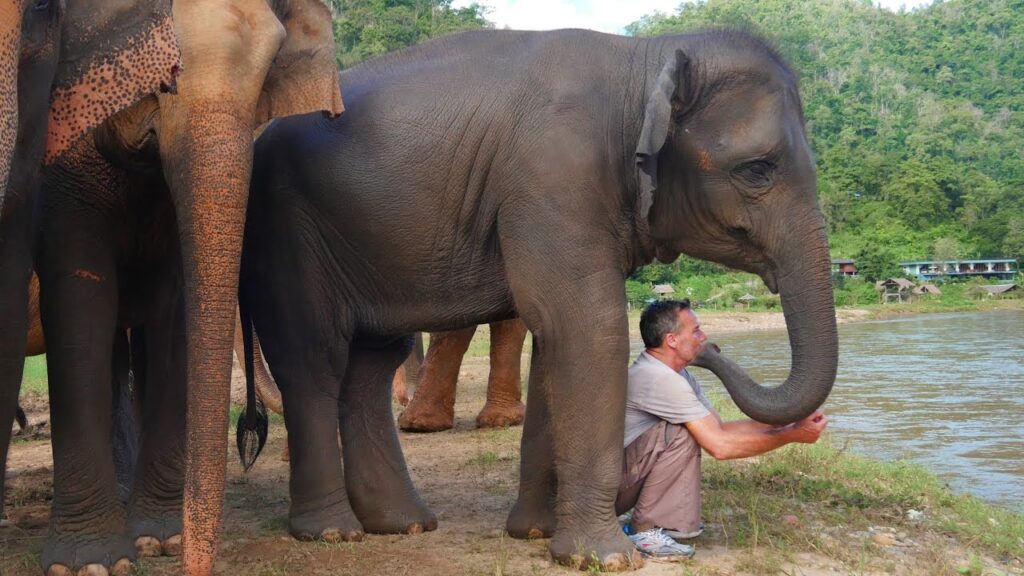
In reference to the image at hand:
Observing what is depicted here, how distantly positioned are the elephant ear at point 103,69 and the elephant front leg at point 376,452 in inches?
84.0

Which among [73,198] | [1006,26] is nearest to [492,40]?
[73,198]

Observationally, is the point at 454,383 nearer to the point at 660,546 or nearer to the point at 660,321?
the point at 660,321

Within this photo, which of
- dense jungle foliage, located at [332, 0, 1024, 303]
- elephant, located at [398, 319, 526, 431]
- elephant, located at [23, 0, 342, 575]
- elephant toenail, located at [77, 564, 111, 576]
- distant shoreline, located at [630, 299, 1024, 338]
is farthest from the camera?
dense jungle foliage, located at [332, 0, 1024, 303]

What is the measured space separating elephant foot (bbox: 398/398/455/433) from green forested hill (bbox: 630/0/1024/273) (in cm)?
403

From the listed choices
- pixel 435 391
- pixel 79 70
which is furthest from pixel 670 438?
pixel 435 391

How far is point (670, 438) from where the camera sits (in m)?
4.67

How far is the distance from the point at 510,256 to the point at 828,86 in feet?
324

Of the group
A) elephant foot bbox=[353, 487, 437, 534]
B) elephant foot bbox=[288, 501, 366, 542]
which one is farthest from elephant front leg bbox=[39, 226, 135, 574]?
elephant foot bbox=[353, 487, 437, 534]

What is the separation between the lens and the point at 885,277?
49.1 m

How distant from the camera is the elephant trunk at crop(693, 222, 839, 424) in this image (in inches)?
174

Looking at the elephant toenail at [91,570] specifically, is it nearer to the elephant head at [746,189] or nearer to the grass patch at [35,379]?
the elephant head at [746,189]

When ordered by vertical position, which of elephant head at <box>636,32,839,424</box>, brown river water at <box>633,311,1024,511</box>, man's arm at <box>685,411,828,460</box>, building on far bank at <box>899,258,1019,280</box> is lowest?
brown river water at <box>633,311,1024,511</box>

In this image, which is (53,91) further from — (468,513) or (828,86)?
(828,86)

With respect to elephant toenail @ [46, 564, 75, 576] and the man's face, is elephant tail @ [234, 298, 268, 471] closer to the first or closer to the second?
elephant toenail @ [46, 564, 75, 576]
